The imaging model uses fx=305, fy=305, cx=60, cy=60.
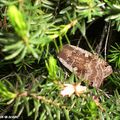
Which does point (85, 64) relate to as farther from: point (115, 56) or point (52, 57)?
point (52, 57)

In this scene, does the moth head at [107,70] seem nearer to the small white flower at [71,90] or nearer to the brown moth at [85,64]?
the brown moth at [85,64]

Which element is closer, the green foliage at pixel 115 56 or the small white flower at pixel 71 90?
the small white flower at pixel 71 90

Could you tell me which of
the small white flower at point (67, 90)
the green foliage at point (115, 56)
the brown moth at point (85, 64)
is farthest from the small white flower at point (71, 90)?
the green foliage at point (115, 56)

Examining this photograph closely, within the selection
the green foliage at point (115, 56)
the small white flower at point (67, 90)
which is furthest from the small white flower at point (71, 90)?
the green foliage at point (115, 56)

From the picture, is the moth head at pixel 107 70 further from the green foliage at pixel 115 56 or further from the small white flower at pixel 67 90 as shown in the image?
the small white flower at pixel 67 90

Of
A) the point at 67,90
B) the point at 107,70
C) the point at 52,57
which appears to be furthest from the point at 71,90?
the point at 107,70

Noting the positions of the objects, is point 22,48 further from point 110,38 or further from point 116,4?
point 110,38

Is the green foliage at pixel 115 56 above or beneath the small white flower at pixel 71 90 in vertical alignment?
above
